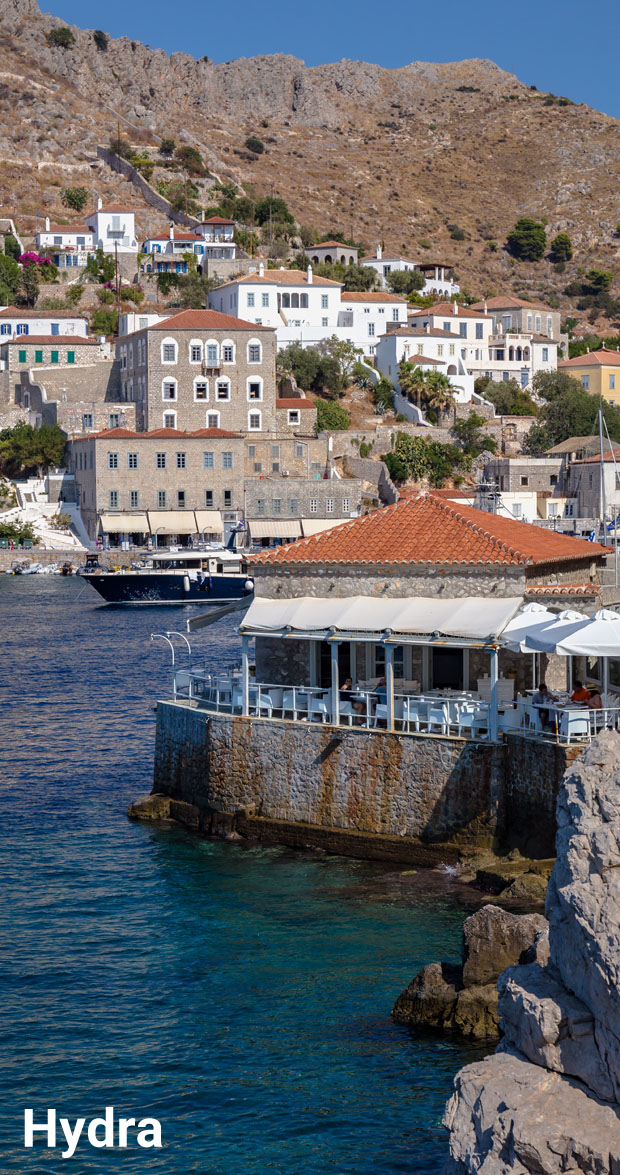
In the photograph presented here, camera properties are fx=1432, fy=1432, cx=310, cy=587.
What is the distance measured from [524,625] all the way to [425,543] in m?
2.96

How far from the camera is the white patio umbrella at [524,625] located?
21.7m

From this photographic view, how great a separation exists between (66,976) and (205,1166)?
5.45 meters

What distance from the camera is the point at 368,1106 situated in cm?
1446

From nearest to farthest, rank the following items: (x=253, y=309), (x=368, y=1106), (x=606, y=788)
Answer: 1. (x=606, y=788)
2. (x=368, y=1106)
3. (x=253, y=309)

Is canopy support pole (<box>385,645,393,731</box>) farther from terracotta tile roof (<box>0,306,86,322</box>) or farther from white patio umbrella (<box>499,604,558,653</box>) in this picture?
terracotta tile roof (<box>0,306,86,322</box>)

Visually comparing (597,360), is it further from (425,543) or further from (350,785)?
(350,785)

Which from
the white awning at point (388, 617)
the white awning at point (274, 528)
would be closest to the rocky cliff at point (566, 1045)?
the white awning at point (388, 617)

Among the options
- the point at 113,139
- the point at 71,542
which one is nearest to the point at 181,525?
the point at 71,542

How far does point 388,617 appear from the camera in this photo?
2355 cm

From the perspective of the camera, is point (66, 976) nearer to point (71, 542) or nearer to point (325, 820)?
point (325, 820)

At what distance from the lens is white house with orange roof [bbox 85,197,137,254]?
134875 millimetres

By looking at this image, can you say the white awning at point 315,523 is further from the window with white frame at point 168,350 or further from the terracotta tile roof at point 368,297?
the terracotta tile roof at point 368,297

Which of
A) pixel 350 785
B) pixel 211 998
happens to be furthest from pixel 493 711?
pixel 211 998

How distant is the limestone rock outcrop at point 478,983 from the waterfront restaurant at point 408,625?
566 centimetres
